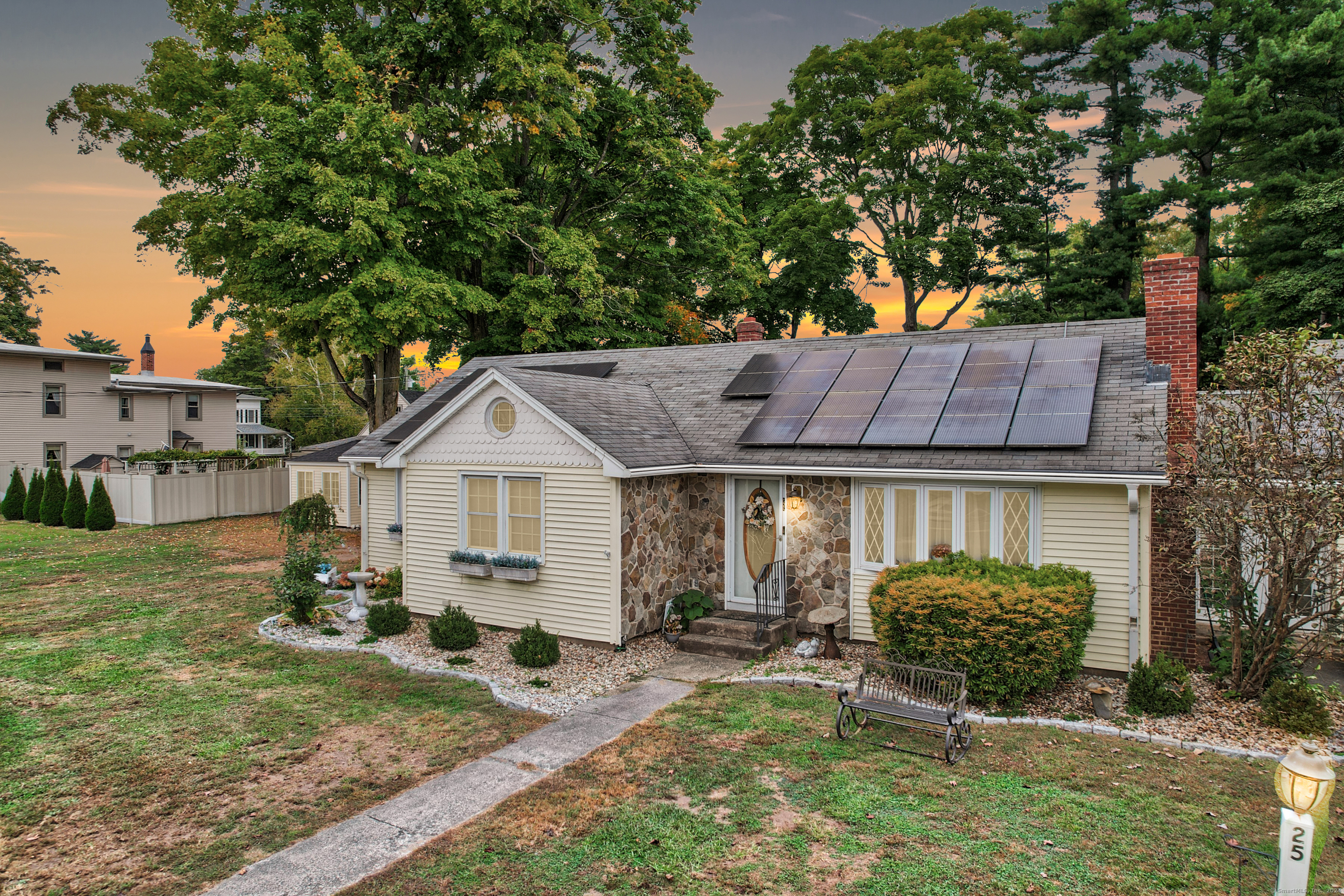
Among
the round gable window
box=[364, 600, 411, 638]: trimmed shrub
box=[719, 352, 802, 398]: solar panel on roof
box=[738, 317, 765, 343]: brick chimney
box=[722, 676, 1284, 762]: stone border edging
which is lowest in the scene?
box=[722, 676, 1284, 762]: stone border edging

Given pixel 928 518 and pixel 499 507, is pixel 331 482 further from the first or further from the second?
pixel 928 518

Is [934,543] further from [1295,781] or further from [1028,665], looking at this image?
[1295,781]

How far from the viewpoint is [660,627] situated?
11219mm

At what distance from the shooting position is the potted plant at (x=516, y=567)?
35.3 feet

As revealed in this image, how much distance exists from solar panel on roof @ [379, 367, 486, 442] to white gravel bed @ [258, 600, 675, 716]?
3.93 meters

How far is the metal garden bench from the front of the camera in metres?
6.80

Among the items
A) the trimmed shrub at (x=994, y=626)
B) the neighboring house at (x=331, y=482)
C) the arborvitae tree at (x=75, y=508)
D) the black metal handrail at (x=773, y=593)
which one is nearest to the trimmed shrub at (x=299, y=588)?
the black metal handrail at (x=773, y=593)

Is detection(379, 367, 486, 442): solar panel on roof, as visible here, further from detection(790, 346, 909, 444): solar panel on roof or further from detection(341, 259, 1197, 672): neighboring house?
detection(790, 346, 909, 444): solar panel on roof

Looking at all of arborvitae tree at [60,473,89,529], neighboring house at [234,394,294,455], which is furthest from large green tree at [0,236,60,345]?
arborvitae tree at [60,473,89,529]

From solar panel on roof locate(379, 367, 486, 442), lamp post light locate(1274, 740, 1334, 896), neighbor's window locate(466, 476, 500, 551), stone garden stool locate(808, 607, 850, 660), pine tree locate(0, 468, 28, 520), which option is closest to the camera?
lamp post light locate(1274, 740, 1334, 896)

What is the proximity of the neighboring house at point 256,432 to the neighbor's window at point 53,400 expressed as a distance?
45.4ft

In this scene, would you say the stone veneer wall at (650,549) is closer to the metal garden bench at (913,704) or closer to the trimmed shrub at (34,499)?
the metal garden bench at (913,704)

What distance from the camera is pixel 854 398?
1152cm

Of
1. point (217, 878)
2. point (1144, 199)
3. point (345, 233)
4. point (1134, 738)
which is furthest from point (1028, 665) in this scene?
point (1144, 199)
